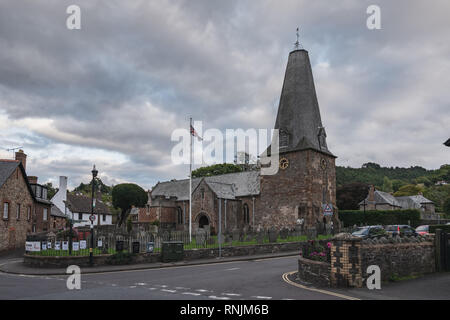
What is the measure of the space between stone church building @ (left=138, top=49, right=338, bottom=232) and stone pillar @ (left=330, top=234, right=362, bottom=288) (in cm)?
3019

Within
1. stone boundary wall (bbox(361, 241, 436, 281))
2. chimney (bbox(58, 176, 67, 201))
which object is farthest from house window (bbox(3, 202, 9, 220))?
stone boundary wall (bbox(361, 241, 436, 281))

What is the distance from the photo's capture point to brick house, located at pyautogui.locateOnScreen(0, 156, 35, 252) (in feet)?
104

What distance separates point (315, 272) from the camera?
14.3m

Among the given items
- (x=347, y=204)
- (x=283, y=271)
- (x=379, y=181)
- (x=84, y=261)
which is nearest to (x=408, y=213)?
(x=347, y=204)

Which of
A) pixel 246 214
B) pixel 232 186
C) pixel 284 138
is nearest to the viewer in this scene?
pixel 284 138

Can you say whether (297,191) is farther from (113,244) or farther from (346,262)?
(346,262)

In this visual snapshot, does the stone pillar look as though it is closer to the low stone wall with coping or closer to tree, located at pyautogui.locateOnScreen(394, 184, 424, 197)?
the low stone wall with coping

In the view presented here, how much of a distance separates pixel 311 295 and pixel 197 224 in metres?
43.4

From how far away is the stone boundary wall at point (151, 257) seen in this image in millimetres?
21625

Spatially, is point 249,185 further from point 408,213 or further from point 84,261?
point 84,261

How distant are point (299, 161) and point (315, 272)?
33.4 metres

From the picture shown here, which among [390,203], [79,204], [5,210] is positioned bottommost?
[390,203]

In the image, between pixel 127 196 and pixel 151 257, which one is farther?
pixel 127 196

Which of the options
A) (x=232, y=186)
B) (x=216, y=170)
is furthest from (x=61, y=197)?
(x=216, y=170)
